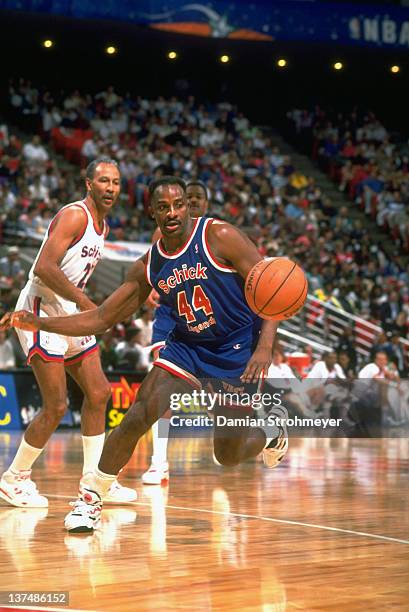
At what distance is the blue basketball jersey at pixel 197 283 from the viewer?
245 inches

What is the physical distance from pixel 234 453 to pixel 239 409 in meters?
0.28

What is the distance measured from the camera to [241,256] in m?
6.18

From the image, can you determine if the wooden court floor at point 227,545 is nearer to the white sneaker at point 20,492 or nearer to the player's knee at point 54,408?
the white sneaker at point 20,492

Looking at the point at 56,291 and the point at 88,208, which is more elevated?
the point at 88,208

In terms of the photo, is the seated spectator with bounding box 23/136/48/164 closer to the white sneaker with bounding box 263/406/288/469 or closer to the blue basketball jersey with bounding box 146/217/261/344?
the white sneaker with bounding box 263/406/288/469

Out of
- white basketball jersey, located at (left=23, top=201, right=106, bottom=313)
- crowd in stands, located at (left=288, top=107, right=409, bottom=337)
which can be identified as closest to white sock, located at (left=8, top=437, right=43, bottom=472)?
white basketball jersey, located at (left=23, top=201, right=106, bottom=313)

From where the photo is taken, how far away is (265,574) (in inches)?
199

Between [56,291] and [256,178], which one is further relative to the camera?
[256,178]

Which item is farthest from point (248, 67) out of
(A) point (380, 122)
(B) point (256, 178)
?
(B) point (256, 178)

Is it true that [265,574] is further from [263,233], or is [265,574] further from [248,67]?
[248,67]

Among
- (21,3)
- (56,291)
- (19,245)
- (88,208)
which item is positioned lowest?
(56,291)

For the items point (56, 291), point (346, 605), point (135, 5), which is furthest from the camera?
point (135, 5)

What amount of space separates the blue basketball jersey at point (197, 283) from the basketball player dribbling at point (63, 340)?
1.06 meters

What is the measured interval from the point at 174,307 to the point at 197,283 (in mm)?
214
